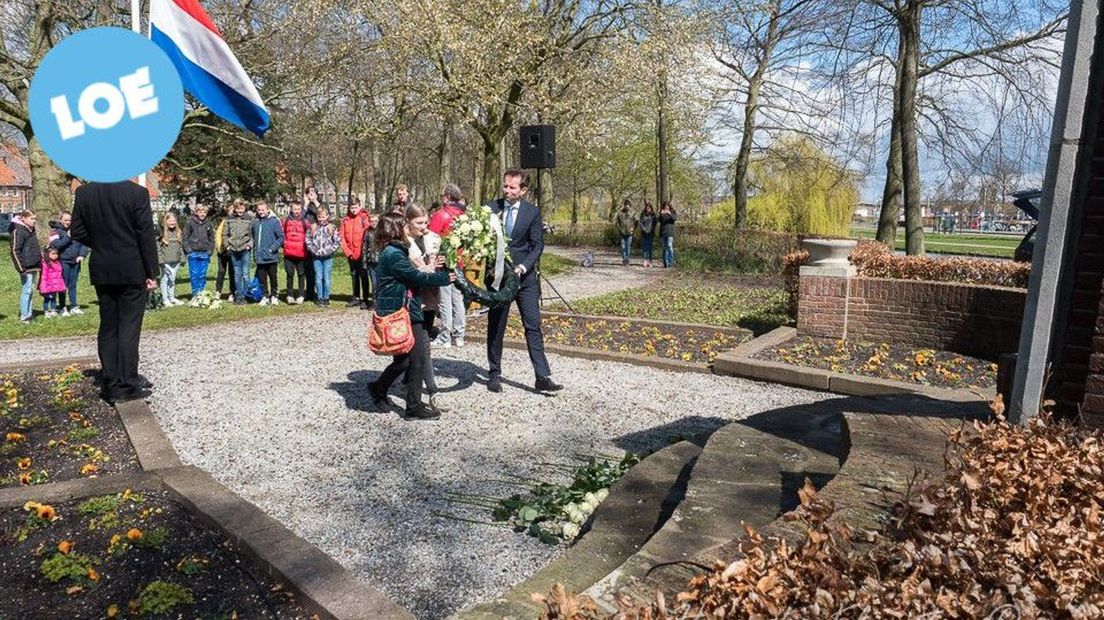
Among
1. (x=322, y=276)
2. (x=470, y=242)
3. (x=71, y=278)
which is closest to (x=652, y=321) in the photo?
(x=470, y=242)

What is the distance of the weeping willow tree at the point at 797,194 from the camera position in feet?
90.9

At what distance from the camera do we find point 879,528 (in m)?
2.28

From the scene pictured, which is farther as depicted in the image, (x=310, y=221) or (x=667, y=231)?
(x=667, y=231)

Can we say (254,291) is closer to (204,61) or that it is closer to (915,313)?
(204,61)

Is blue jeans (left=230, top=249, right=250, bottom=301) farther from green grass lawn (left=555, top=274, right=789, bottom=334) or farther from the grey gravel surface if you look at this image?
green grass lawn (left=555, top=274, right=789, bottom=334)

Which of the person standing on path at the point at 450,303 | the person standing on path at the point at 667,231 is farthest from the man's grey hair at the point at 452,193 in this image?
the person standing on path at the point at 667,231

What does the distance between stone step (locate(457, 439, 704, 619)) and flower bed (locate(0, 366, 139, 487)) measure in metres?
3.31

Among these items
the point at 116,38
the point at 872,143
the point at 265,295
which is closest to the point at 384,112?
the point at 265,295

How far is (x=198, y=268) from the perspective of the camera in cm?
1351

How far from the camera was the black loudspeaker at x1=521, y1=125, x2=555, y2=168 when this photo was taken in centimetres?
1262

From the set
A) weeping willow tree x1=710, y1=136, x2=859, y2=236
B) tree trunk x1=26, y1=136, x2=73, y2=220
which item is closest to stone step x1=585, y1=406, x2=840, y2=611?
weeping willow tree x1=710, y1=136, x2=859, y2=236

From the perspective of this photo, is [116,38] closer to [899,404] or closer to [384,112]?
[899,404]

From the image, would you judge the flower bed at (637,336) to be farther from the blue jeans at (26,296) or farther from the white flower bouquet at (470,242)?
the blue jeans at (26,296)

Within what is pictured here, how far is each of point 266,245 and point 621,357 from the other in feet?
23.9
